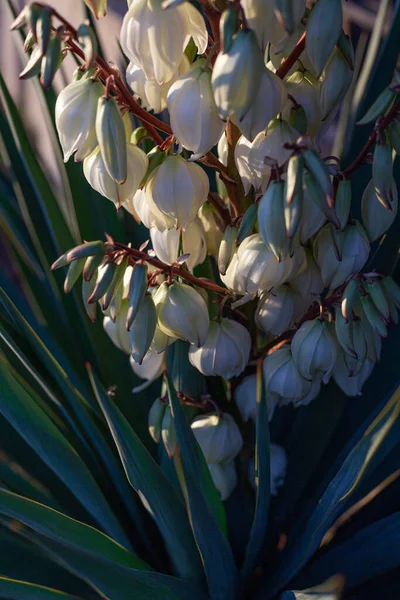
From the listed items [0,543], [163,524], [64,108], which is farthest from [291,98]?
[0,543]

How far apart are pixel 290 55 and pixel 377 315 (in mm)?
255

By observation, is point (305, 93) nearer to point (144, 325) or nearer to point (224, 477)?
point (144, 325)

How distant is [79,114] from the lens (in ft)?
1.64

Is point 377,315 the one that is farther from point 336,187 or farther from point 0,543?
point 0,543

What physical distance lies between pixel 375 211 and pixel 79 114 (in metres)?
0.29

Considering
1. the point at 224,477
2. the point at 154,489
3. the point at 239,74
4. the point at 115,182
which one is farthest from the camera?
the point at 224,477

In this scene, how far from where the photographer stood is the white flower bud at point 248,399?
2.27 feet

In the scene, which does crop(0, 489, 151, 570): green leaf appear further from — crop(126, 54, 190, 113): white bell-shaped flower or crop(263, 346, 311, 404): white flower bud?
crop(126, 54, 190, 113): white bell-shaped flower

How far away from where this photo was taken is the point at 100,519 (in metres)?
0.73

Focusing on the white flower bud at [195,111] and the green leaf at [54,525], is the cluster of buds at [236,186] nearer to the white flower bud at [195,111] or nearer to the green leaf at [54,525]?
the white flower bud at [195,111]

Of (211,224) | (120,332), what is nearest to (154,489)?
(120,332)

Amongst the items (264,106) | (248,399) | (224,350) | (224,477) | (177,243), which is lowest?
(224,477)

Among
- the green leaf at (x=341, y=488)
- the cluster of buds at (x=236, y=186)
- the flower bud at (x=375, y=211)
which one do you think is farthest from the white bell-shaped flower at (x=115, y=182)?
the green leaf at (x=341, y=488)

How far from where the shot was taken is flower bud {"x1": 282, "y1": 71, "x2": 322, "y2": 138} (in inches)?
21.5
